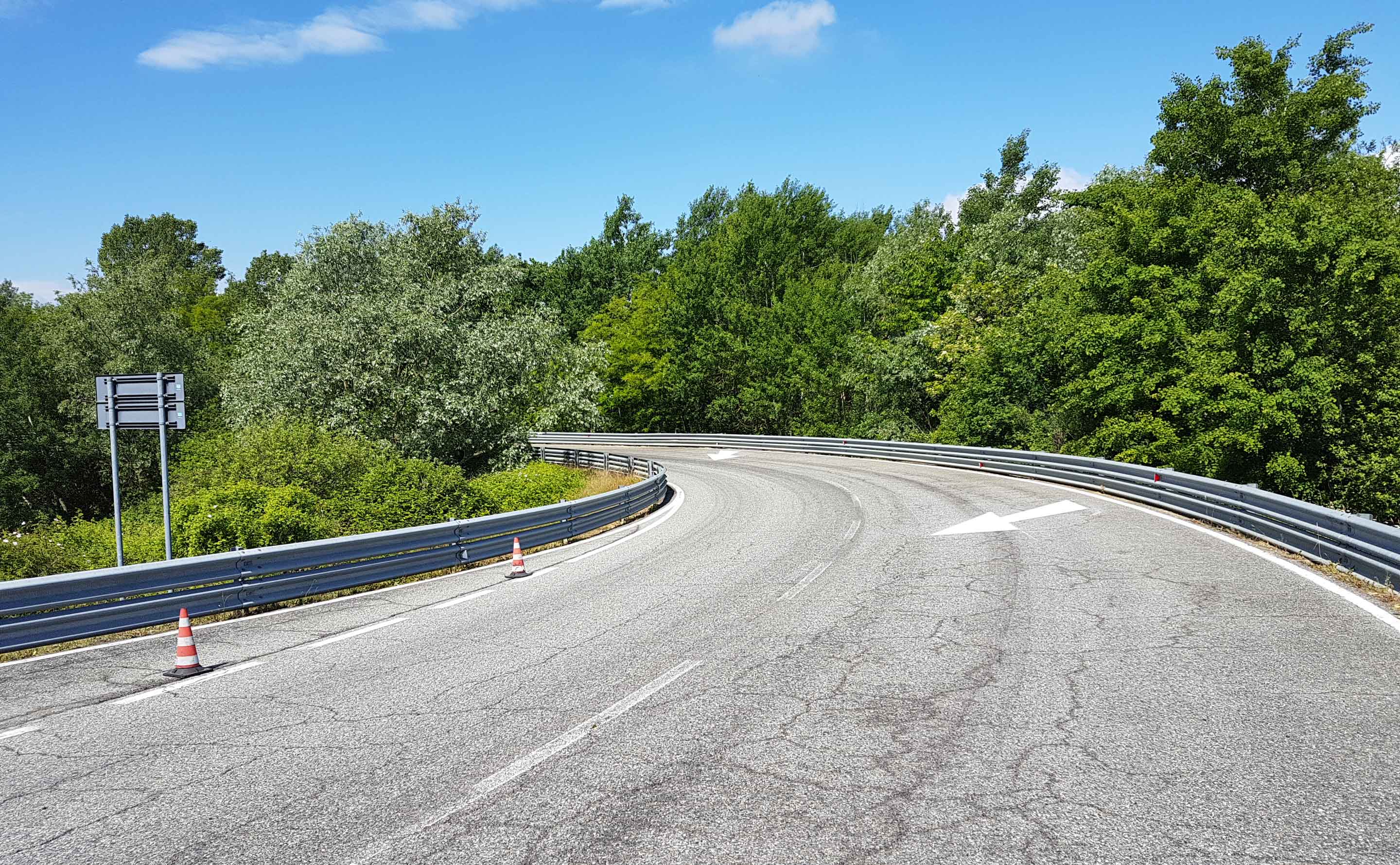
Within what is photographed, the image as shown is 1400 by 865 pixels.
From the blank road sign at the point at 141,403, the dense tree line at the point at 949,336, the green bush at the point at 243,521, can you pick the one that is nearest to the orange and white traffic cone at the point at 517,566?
the green bush at the point at 243,521

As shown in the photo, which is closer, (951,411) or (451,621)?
Answer: (451,621)

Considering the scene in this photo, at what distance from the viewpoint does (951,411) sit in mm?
38688

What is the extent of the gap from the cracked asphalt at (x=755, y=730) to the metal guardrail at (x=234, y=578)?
41 cm

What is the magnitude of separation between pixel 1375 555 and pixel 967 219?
185ft

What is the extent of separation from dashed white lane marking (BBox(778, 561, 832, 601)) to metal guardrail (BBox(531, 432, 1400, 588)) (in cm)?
607

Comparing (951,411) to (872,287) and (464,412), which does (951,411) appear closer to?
(872,287)

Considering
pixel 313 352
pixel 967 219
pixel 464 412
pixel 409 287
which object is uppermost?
pixel 967 219

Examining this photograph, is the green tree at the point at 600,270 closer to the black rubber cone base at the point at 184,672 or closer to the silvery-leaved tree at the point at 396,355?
the silvery-leaved tree at the point at 396,355

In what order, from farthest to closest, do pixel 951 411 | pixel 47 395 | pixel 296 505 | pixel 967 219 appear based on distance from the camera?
pixel 967 219
pixel 47 395
pixel 951 411
pixel 296 505

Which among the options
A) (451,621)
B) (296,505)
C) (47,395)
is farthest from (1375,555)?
(47,395)

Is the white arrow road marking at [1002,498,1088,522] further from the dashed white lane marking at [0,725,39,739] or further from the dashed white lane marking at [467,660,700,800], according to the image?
the dashed white lane marking at [0,725,39,739]

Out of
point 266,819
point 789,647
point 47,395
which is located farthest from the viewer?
point 47,395

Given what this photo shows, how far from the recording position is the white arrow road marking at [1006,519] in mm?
14530

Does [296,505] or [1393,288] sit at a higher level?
[1393,288]
